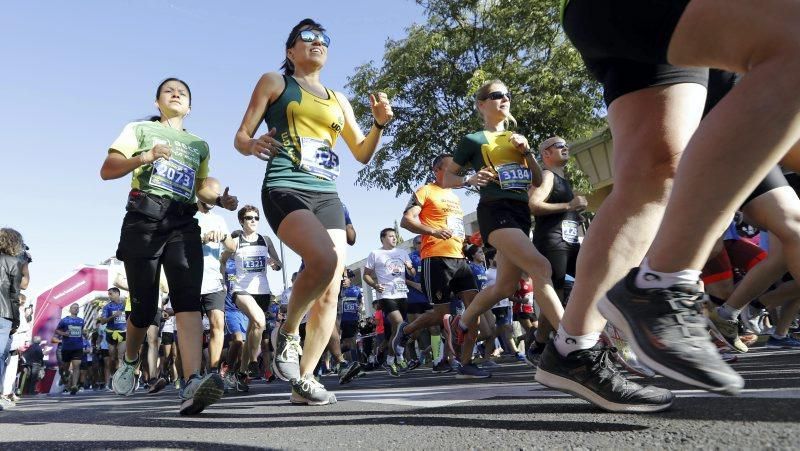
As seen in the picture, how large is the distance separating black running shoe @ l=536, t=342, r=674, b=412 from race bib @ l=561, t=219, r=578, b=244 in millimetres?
3241

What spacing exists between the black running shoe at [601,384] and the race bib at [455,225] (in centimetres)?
461

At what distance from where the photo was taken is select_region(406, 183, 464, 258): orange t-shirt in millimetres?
6469

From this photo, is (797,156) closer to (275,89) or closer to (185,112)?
(275,89)

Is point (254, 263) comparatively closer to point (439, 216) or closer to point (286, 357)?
point (439, 216)

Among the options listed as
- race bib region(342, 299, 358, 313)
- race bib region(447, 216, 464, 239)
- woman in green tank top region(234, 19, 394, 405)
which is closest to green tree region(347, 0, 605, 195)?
race bib region(342, 299, 358, 313)

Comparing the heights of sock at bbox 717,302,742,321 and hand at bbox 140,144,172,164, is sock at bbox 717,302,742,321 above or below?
below

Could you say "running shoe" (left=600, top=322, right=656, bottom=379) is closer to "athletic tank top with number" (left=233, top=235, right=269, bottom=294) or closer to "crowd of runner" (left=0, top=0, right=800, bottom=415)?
"crowd of runner" (left=0, top=0, right=800, bottom=415)

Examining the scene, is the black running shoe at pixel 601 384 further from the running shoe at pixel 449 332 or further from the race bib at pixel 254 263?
the race bib at pixel 254 263

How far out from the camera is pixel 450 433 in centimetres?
175

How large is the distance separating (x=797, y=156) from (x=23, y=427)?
12.5ft

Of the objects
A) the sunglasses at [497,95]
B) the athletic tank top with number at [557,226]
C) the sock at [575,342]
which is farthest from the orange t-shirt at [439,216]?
the sock at [575,342]

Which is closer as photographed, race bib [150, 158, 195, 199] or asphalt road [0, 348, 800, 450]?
asphalt road [0, 348, 800, 450]

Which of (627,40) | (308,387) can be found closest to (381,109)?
(308,387)

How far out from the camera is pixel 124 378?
3.92m
